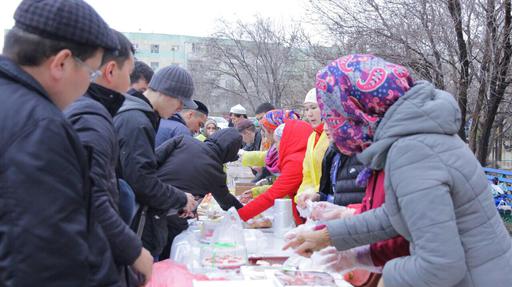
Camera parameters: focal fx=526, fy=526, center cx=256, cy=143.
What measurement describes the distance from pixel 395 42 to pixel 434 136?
721 cm

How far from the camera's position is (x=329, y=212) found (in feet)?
7.95

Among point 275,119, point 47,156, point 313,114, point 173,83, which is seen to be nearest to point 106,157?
point 47,156

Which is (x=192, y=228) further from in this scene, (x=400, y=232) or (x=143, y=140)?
(x=400, y=232)

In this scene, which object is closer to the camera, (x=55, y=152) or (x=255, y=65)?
(x=55, y=152)

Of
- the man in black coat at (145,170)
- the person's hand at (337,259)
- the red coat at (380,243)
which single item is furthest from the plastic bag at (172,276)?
the red coat at (380,243)

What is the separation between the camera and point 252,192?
525cm

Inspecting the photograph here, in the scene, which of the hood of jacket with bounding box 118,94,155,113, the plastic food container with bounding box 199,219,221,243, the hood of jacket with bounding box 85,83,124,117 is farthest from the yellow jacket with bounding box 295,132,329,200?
the hood of jacket with bounding box 85,83,124,117

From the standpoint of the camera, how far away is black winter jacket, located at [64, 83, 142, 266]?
1741 mm

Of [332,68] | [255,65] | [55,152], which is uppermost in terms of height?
[332,68]

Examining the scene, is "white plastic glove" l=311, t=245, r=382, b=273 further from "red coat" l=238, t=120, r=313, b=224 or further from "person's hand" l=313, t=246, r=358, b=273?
"red coat" l=238, t=120, r=313, b=224

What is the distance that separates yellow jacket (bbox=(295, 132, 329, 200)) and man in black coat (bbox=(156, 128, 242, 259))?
63 cm

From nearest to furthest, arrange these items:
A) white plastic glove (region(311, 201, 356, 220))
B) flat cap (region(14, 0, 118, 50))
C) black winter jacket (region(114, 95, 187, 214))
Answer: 1. flat cap (region(14, 0, 118, 50))
2. white plastic glove (region(311, 201, 356, 220))
3. black winter jacket (region(114, 95, 187, 214))

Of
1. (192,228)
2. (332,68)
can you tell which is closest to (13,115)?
(332,68)

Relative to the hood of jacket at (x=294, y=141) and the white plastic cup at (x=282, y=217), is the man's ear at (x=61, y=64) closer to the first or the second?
the white plastic cup at (x=282, y=217)
